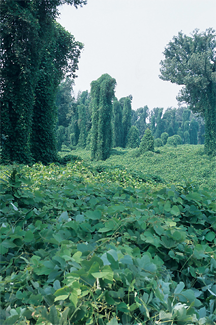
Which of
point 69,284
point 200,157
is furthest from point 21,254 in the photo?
point 200,157

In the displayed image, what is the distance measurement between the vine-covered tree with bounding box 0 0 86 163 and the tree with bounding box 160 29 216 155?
35.3 ft

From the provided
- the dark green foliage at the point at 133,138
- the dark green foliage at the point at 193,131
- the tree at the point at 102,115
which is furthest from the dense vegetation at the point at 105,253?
the dark green foliage at the point at 193,131

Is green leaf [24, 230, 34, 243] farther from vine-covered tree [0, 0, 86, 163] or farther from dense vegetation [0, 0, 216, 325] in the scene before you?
vine-covered tree [0, 0, 86, 163]

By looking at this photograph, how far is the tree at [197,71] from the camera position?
15.5 m

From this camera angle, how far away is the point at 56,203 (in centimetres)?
187

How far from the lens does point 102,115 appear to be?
68.6ft

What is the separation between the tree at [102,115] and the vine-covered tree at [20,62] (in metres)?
12.4

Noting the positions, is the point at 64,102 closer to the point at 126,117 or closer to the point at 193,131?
the point at 126,117

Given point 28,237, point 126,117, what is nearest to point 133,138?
point 126,117

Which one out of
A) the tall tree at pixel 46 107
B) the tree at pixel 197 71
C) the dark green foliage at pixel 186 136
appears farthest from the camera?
the dark green foliage at pixel 186 136

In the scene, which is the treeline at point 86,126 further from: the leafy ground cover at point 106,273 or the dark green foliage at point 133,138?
the leafy ground cover at point 106,273

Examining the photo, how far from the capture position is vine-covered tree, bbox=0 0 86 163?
22.4 ft

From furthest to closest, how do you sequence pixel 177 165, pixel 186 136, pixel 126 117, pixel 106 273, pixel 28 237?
pixel 186 136 → pixel 126 117 → pixel 177 165 → pixel 28 237 → pixel 106 273

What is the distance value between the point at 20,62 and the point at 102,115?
1402 cm
